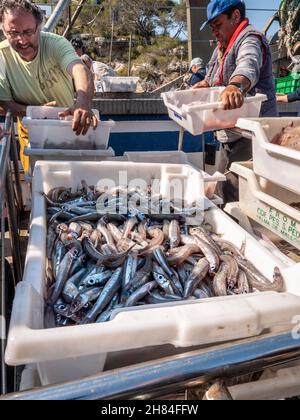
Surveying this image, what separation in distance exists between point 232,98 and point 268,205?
0.86 metres

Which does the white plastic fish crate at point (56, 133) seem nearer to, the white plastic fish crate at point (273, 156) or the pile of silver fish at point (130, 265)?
the pile of silver fish at point (130, 265)

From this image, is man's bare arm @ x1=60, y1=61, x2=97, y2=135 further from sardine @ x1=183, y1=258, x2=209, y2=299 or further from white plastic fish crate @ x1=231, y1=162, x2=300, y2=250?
sardine @ x1=183, y1=258, x2=209, y2=299

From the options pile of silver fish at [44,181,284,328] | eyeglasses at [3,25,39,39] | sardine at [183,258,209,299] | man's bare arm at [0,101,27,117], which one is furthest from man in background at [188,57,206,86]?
sardine at [183,258,209,299]

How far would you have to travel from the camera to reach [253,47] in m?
3.25

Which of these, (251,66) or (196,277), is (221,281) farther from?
(251,66)

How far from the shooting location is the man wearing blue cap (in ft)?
10.2

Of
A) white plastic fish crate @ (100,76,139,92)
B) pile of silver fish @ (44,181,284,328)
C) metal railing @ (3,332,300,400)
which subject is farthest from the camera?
white plastic fish crate @ (100,76,139,92)

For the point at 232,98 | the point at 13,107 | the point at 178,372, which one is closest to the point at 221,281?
the point at 178,372

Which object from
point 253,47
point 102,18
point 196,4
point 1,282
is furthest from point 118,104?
point 102,18

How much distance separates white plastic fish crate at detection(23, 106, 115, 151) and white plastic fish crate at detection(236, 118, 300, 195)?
1.35 meters

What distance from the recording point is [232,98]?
2.89 meters

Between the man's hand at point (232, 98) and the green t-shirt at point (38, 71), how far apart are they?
1467mm

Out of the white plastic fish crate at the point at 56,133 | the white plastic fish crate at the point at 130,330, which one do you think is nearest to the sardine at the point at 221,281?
the white plastic fish crate at the point at 130,330

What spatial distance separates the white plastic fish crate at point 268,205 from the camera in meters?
2.45
